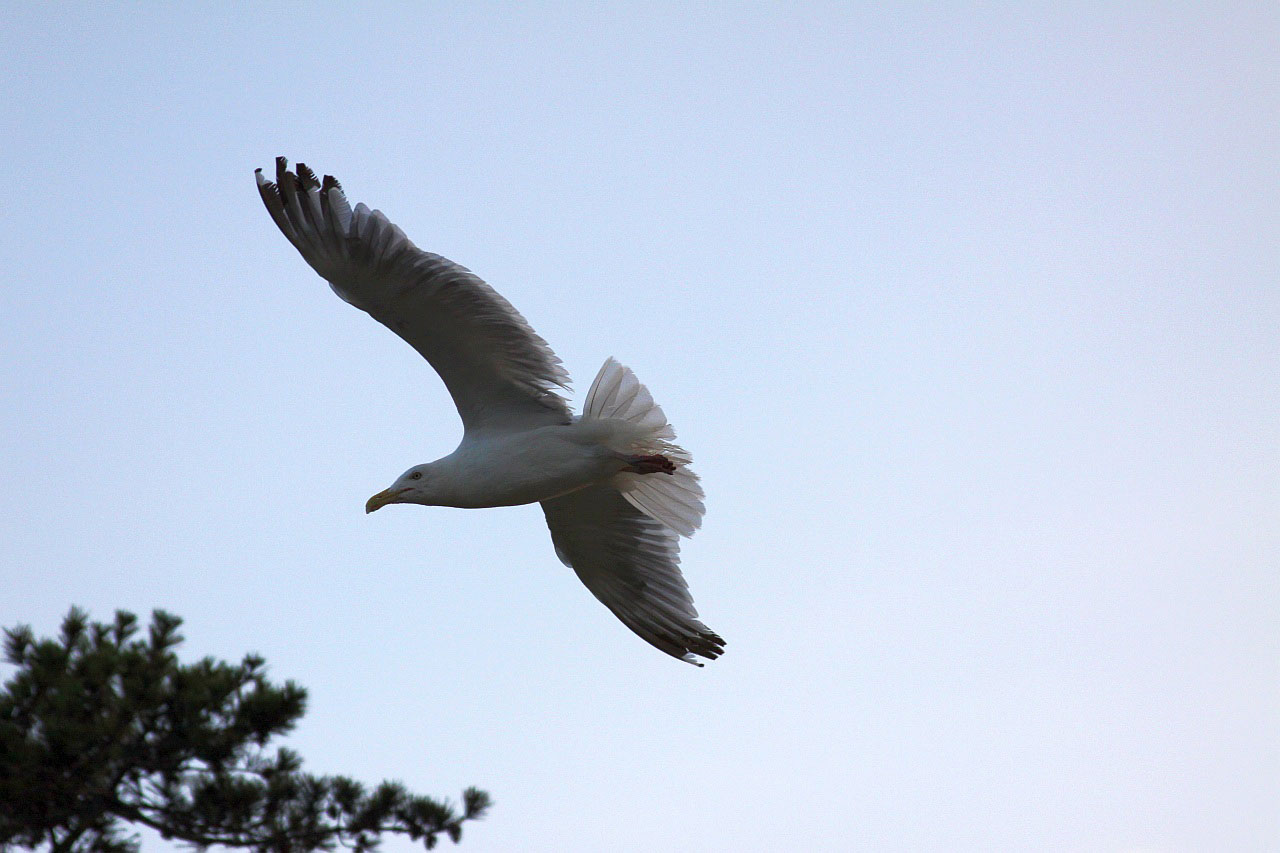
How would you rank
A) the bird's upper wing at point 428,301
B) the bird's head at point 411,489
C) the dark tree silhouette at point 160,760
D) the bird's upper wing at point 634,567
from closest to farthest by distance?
the dark tree silhouette at point 160,760 < the bird's upper wing at point 428,301 < the bird's head at point 411,489 < the bird's upper wing at point 634,567

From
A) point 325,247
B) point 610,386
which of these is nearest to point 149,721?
point 325,247

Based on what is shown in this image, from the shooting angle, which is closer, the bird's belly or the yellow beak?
the bird's belly

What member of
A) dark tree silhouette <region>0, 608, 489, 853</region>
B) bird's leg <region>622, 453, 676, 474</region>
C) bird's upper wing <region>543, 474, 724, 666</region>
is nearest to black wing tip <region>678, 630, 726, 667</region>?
bird's upper wing <region>543, 474, 724, 666</region>

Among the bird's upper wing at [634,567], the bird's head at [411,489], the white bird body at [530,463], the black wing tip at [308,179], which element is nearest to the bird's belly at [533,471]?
the white bird body at [530,463]

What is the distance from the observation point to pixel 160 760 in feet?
16.7

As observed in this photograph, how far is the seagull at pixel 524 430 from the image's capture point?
281 inches

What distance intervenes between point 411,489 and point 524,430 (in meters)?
0.74

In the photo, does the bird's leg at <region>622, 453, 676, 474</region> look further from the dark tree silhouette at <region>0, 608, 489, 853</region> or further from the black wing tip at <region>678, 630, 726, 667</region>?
the dark tree silhouette at <region>0, 608, 489, 853</region>

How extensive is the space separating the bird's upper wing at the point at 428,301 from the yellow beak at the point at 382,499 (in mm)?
654

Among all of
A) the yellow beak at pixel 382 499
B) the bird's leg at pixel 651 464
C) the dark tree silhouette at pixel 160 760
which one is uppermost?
the bird's leg at pixel 651 464

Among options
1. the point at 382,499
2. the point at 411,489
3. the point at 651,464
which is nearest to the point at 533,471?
the point at 651,464

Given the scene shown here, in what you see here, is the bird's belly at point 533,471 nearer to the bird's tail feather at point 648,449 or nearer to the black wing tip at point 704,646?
the bird's tail feather at point 648,449

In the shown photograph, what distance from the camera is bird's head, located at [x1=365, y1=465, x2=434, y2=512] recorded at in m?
7.88

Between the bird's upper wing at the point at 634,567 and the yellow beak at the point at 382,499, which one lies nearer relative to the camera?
the yellow beak at the point at 382,499
